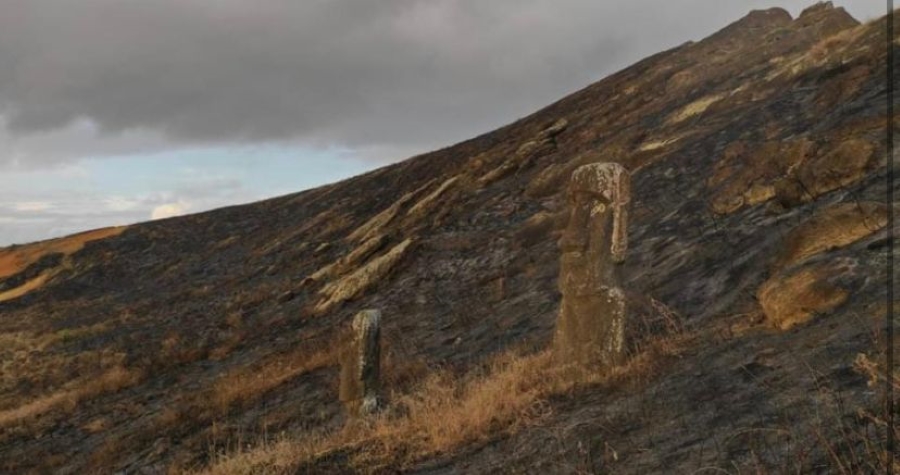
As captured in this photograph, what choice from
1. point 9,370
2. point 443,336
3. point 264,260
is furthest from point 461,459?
point 264,260

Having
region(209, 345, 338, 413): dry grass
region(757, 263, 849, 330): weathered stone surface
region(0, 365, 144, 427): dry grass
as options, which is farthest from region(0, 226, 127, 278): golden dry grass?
region(757, 263, 849, 330): weathered stone surface

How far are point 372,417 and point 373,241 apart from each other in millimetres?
14396

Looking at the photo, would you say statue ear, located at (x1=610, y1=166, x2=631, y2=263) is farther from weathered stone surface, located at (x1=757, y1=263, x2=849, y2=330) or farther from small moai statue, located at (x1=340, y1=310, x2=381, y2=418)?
small moai statue, located at (x1=340, y1=310, x2=381, y2=418)

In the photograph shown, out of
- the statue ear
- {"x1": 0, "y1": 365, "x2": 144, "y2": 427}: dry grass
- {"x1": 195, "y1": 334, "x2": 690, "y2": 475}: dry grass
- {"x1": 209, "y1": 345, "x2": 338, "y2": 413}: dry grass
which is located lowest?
{"x1": 209, "y1": 345, "x2": 338, "y2": 413}: dry grass

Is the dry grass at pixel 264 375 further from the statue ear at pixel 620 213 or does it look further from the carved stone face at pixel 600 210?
the statue ear at pixel 620 213

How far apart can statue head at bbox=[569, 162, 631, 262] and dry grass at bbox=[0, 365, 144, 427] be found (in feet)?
48.2

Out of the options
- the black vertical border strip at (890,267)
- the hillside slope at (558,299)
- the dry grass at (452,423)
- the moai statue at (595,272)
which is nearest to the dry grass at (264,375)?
the hillside slope at (558,299)

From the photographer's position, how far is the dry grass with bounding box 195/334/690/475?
6750 mm

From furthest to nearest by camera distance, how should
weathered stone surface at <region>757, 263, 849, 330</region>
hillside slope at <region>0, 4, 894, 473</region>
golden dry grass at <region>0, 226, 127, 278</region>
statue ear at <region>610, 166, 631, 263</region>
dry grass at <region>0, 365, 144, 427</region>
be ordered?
golden dry grass at <region>0, 226, 127, 278</region>, dry grass at <region>0, 365, 144, 427</region>, statue ear at <region>610, 166, 631, 263</region>, weathered stone surface at <region>757, 263, 849, 330</region>, hillside slope at <region>0, 4, 894, 473</region>

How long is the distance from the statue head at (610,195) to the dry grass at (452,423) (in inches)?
51.6

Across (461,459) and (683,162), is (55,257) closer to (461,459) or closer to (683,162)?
(683,162)

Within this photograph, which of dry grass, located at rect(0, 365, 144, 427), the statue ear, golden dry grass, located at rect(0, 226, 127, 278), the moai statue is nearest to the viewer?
the moai statue

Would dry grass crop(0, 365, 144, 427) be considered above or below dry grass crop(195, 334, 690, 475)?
below

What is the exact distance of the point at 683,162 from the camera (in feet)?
55.4
